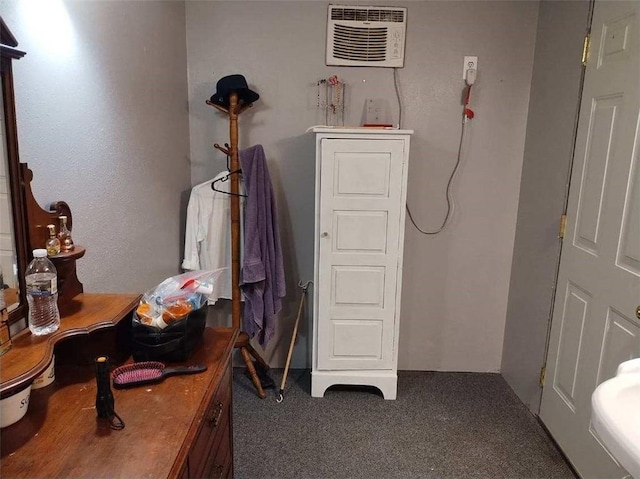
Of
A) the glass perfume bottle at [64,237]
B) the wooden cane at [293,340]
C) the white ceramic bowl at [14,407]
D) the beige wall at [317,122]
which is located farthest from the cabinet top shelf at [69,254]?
the wooden cane at [293,340]

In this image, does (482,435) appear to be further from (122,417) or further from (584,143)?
(122,417)

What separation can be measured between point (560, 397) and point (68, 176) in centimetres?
230

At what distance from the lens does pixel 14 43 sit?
105 centimetres

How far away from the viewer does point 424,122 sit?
8.66 feet

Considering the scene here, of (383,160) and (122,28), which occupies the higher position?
(122,28)

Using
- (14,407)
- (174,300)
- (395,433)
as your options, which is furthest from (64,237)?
(395,433)

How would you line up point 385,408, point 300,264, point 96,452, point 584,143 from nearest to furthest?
1. point 96,452
2. point 584,143
3. point 385,408
4. point 300,264

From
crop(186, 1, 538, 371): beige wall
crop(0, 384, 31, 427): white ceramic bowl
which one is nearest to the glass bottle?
crop(0, 384, 31, 427): white ceramic bowl

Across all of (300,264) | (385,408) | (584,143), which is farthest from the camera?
(300,264)

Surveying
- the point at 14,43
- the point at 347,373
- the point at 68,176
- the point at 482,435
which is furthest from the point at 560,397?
the point at 14,43

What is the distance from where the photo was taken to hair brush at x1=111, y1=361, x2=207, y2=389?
43.8 inches

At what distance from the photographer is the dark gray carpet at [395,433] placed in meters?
2.04

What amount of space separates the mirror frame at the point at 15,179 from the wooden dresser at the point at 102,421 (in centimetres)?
10

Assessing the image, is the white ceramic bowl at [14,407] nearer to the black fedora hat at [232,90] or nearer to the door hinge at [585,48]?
the black fedora hat at [232,90]
